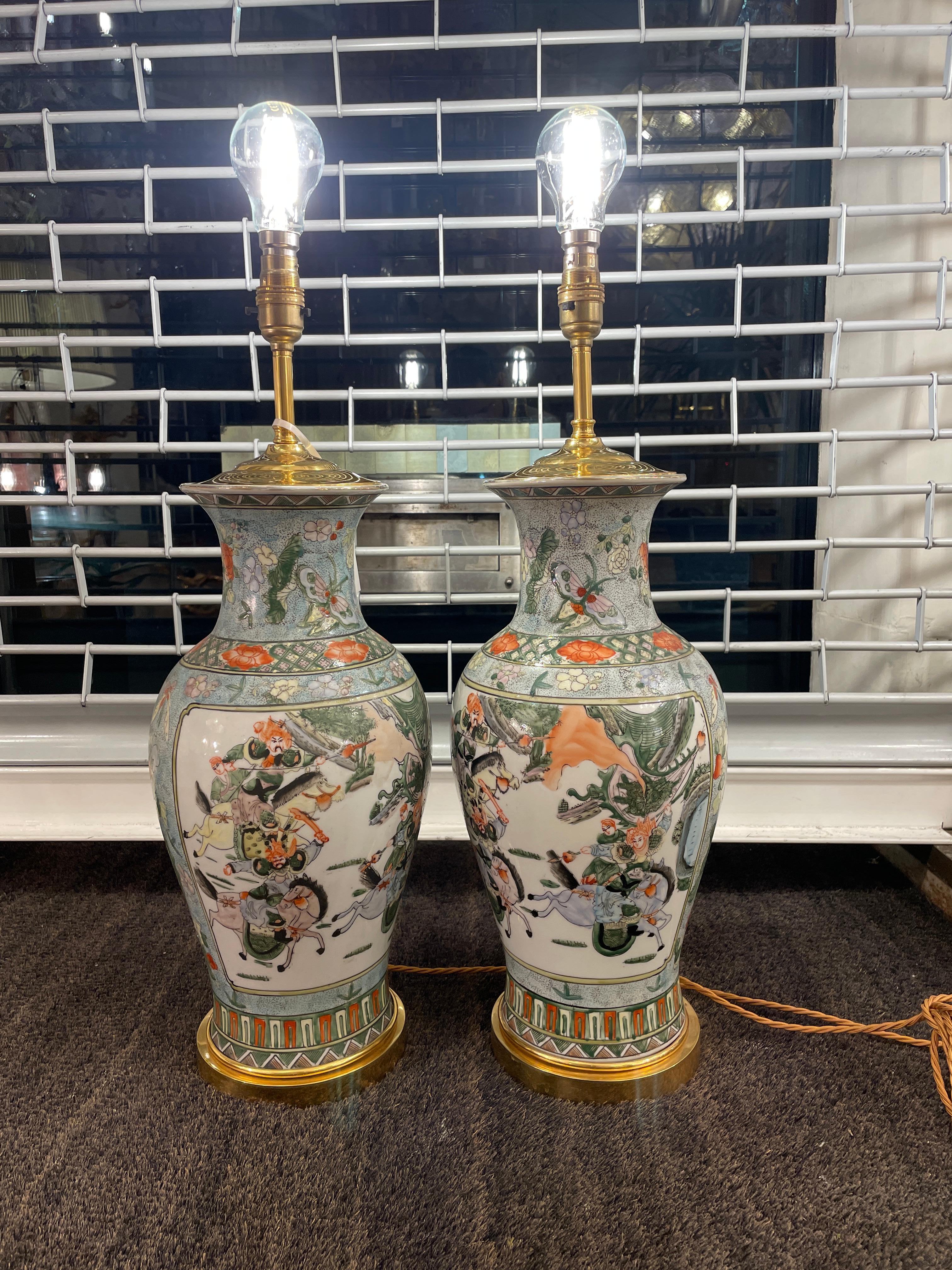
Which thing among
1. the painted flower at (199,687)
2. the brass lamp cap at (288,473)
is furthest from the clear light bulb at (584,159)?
the painted flower at (199,687)

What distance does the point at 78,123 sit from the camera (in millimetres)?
1116

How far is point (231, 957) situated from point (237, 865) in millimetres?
109

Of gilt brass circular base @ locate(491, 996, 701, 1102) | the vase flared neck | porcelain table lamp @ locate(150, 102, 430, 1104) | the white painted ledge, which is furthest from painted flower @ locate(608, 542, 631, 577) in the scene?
the white painted ledge

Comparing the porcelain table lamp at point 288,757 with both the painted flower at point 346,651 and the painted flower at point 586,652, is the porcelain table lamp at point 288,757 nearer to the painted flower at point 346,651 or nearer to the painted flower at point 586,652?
the painted flower at point 346,651

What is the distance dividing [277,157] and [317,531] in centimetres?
35

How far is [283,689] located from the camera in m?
0.69

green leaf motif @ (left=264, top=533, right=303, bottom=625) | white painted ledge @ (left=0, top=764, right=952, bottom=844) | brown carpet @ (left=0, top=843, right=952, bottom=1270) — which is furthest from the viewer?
white painted ledge @ (left=0, top=764, right=952, bottom=844)

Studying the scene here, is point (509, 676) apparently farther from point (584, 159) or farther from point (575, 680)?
point (584, 159)

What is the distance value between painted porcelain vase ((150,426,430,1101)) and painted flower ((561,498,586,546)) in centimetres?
17

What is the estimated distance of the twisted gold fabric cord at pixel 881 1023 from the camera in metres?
0.80

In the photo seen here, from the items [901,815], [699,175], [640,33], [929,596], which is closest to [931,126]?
[699,175]

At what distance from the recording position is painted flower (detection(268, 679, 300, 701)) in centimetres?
68

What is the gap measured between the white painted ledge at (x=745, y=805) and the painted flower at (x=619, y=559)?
56 centimetres

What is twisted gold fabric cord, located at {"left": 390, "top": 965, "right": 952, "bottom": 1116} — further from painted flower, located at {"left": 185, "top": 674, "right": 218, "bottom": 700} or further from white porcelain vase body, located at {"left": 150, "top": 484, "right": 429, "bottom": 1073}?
painted flower, located at {"left": 185, "top": 674, "right": 218, "bottom": 700}
